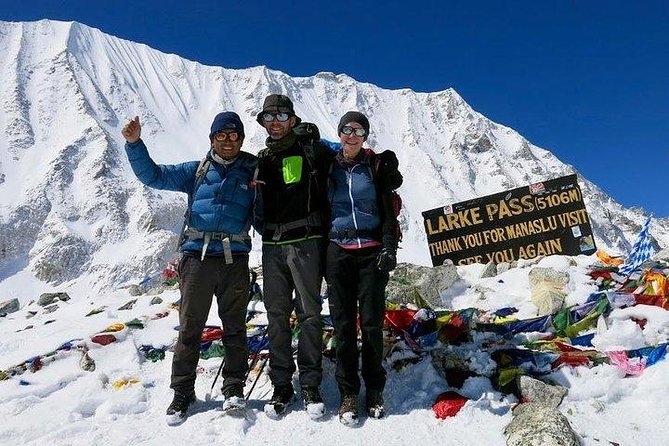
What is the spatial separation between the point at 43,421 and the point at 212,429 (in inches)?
58.0

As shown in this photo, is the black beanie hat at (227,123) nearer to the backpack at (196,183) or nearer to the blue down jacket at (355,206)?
the backpack at (196,183)

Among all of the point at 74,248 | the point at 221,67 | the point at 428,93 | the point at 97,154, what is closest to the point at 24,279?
the point at 74,248

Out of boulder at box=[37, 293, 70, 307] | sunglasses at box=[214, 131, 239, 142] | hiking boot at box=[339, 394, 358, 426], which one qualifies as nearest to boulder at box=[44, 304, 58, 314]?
boulder at box=[37, 293, 70, 307]

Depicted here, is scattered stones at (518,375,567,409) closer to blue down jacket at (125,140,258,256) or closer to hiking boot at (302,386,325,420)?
hiking boot at (302,386,325,420)

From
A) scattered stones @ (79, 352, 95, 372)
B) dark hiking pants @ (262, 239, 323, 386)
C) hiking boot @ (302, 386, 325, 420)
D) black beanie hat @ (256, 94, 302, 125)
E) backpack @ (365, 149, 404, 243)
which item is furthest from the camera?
scattered stones @ (79, 352, 95, 372)

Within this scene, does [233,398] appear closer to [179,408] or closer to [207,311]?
[179,408]

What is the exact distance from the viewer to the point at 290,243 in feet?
13.4

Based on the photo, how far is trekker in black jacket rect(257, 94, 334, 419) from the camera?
3984 millimetres

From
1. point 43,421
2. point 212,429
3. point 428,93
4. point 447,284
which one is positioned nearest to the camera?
point 212,429

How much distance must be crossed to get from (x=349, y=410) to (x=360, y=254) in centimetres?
119

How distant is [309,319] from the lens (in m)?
4.01

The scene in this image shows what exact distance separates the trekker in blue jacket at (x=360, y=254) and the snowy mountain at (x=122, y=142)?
191 ft

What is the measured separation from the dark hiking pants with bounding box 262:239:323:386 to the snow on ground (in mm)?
376

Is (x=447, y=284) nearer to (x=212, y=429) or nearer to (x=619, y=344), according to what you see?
(x=619, y=344)
